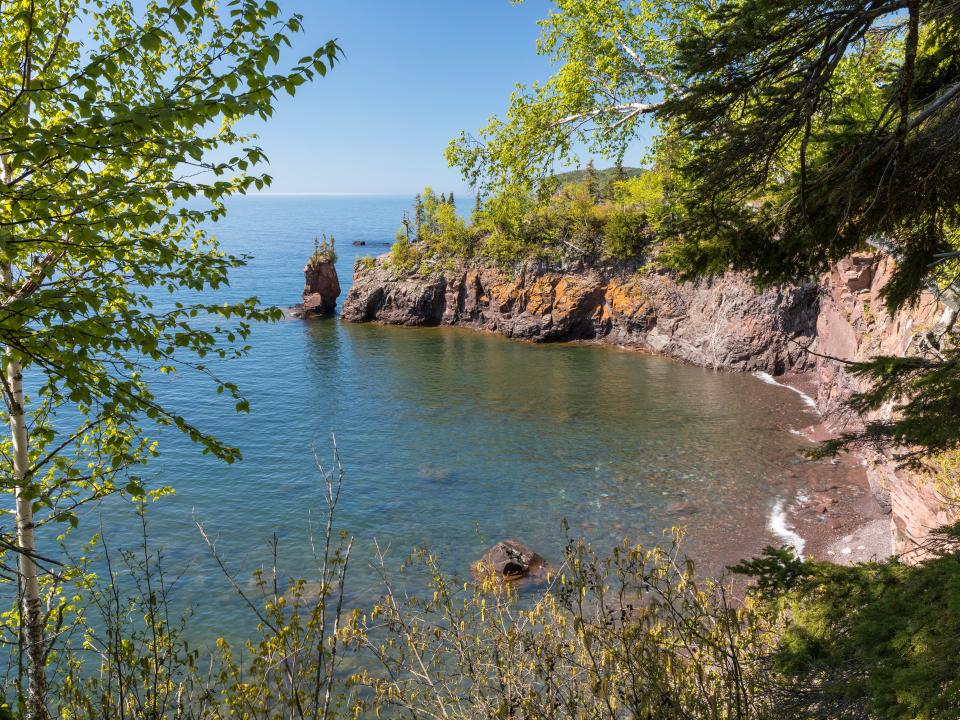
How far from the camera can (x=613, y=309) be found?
163ft

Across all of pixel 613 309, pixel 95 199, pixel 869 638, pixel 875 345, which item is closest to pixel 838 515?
pixel 875 345

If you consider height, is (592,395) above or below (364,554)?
above

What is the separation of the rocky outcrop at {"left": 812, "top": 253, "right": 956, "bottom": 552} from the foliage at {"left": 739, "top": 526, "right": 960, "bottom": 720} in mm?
2867

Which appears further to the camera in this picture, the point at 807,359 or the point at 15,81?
the point at 807,359

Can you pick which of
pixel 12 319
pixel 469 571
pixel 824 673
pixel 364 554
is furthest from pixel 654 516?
pixel 12 319

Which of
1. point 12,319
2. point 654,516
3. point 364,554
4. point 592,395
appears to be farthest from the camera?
point 592,395

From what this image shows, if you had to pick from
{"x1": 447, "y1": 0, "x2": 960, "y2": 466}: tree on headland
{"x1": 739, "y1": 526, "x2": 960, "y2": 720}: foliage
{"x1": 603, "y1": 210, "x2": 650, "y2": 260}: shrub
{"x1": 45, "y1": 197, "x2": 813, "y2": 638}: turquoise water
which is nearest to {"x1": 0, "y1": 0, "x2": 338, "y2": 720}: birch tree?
{"x1": 447, "y1": 0, "x2": 960, "y2": 466}: tree on headland

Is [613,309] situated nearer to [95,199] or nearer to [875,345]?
→ [875,345]

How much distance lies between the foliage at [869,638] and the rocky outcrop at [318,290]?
57808mm

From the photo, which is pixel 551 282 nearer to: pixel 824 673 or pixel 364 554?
pixel 364 554

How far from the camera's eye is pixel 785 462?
81.6 feet

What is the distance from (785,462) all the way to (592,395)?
12.3m

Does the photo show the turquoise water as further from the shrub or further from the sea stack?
the sea stack

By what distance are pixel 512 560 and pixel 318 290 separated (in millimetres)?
49502
